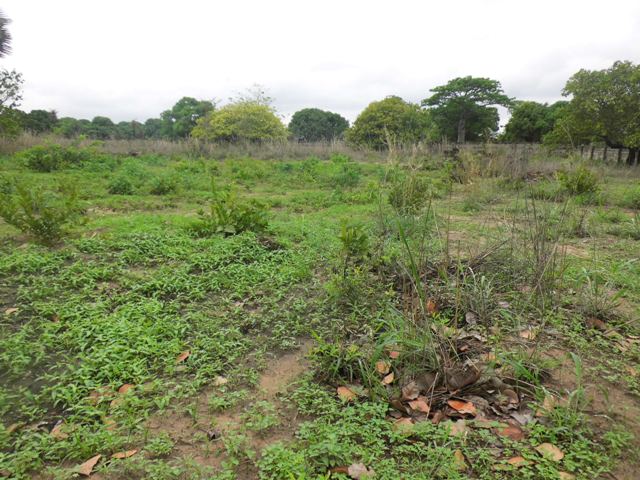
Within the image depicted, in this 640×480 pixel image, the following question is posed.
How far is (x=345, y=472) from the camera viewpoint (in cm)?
149

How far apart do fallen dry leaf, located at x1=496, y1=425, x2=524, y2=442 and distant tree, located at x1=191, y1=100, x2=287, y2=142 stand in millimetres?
24534

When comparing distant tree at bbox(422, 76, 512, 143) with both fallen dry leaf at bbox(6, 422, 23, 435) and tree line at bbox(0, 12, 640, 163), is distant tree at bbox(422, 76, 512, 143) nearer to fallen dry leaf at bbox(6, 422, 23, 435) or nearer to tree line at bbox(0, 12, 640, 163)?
tree line at bbox(0, 12, 640, 163)

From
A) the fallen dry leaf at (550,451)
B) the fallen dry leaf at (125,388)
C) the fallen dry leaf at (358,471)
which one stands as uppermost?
the fallen dry leaf at (550,451)

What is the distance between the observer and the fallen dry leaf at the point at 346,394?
1902mm

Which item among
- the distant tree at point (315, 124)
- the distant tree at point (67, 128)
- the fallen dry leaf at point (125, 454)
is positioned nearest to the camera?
the fallen dry leaf at point (125, 454)

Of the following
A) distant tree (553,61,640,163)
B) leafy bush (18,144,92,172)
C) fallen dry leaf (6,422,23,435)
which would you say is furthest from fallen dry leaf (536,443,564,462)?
distant tree (553,61,640,163)

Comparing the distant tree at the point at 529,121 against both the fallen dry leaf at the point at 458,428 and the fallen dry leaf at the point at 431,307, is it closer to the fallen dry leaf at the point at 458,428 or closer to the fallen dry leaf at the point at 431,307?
the fallen dry leaf at the point at 431,307

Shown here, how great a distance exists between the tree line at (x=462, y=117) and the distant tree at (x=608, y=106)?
3 cm

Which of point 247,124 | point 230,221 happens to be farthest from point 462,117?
point 230,221

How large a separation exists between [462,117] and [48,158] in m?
29.0

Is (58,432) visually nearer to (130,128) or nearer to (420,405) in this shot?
(420,405)

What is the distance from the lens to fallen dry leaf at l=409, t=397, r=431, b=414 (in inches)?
71.3

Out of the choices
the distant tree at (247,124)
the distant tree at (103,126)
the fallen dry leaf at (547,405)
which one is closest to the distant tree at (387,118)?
the distant tree at (247,124)

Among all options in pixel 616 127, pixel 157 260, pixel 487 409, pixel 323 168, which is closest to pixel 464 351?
pixel 487 409
